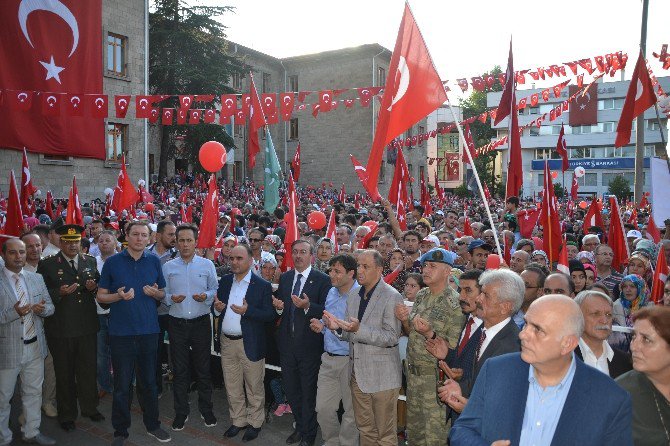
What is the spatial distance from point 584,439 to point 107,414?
18.2 feet

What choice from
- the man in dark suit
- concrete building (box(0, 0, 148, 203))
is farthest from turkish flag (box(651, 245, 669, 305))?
concrete building (box(0, 0, 148, 203))

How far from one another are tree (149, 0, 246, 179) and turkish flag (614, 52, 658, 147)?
23523mm

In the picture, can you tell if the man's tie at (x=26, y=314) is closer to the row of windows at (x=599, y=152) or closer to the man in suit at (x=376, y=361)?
the man in suit at (x=376, y=361)

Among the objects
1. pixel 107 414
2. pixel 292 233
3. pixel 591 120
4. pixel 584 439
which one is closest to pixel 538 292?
pixel 584 439

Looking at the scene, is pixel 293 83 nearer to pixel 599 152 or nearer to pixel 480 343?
pixel 599 152

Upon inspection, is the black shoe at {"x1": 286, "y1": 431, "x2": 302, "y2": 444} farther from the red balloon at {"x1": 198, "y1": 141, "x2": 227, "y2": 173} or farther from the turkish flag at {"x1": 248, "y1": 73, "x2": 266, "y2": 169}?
the turkish flag at {"x1": 248, "y1": 73, "x2": 266, "y2": 169}

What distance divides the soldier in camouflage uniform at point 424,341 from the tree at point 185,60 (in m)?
26.6

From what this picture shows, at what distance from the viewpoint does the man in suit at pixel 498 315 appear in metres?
3.19

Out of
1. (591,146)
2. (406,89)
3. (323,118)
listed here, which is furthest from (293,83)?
(406,89)

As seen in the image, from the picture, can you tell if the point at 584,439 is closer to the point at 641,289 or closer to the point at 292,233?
the point at 641,289

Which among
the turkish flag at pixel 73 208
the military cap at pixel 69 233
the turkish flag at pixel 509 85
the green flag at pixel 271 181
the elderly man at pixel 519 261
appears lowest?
the elderly man at pixel 519 261

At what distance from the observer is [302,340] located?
5.30 m

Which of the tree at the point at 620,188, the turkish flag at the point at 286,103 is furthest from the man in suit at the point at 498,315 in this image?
the tree at the point at 620,188

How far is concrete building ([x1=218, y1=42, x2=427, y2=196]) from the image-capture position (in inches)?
1531
